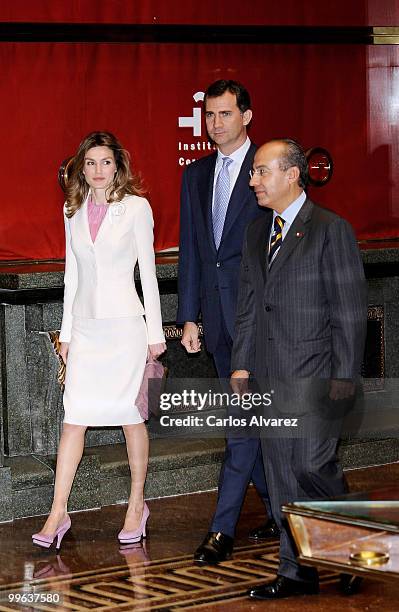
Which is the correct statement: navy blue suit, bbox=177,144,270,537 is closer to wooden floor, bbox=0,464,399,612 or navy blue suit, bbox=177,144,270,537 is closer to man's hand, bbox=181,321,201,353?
man's hand, bbox=181,321,201,353

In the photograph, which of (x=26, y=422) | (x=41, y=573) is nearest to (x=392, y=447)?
(x=26, y=422)

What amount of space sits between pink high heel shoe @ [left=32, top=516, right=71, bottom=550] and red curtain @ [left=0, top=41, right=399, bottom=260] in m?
1.70

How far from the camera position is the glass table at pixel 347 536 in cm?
271

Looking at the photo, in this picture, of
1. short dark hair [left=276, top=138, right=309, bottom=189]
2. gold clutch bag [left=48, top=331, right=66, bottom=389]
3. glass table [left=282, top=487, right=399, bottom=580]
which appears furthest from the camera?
gold clutch bag [left=48, top=331, right=66, bottom=389]

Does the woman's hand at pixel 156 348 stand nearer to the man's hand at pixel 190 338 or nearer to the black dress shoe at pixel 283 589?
the man's hand at pixel 190 338

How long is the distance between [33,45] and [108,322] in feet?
6.54

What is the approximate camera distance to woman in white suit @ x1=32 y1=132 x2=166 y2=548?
515 centimetres

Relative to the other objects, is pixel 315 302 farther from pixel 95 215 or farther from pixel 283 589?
pixel 95 215

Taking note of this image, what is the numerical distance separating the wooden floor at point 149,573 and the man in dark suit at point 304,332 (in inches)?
7.2

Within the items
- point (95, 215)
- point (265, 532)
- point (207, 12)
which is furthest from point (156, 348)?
point (207, 12)

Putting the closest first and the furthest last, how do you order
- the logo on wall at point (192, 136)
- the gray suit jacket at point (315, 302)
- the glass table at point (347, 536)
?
the glass table at point (347, 536), the gray suit jacket at point (315, 302), the logo on wall at point (192, 136)

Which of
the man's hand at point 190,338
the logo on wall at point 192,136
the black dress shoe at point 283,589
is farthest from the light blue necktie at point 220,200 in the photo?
the logo on wall at point 192,136

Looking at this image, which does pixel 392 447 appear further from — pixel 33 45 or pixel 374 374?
pixel 33 45

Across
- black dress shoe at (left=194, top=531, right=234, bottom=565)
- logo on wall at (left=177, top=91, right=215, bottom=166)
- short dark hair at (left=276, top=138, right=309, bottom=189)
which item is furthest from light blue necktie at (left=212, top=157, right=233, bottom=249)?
logo on wall at (left=177, top=91, right=215, bottom=166)
